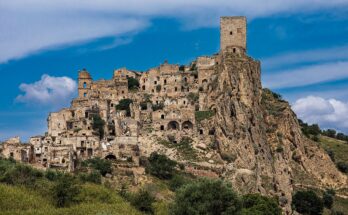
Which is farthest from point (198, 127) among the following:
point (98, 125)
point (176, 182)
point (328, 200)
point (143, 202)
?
point (143, 202)

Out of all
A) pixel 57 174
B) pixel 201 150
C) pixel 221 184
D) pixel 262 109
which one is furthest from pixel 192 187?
pixel 262 109

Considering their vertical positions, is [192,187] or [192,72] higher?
[192,72]

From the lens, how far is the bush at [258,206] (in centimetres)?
7229

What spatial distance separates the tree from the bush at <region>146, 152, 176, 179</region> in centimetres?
1551

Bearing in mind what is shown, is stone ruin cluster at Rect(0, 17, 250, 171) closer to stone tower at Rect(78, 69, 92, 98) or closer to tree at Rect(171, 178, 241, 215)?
stone tower at Rect(78, 69, 92, 98)

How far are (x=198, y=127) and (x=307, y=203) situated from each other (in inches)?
692

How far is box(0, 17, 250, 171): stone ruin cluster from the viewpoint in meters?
85.8

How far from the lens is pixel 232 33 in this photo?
348ft

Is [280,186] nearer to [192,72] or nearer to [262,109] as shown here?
[262,109]

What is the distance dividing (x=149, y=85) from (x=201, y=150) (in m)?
22.0

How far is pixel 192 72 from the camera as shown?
108188 mm

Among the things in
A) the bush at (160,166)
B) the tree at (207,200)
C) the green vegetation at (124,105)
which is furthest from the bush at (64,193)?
the green vegetation at (124,105)

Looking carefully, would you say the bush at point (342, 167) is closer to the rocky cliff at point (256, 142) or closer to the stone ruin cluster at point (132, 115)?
the rocky cliff at point (256, 142)

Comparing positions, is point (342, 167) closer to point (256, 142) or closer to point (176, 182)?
point (256, 142)
